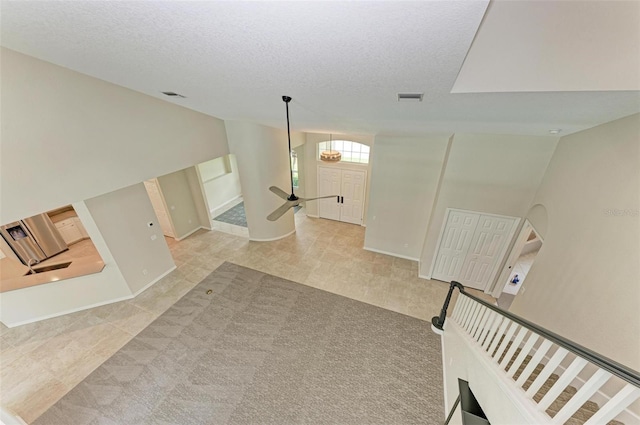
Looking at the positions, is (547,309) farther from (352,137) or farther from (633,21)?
(352,137)

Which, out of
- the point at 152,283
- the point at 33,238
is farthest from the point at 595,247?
the point at 33,238

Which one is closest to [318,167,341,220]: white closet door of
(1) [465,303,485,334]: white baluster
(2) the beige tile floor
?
(2) the beige tile floor

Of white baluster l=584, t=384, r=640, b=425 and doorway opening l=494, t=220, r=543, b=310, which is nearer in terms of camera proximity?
white baluster l=584, t=384, r=640, b=425

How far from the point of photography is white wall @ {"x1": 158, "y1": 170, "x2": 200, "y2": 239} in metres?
6.20

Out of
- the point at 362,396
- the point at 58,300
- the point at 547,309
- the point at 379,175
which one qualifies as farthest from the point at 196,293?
the point at 547,309

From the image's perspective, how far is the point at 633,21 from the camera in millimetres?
1621

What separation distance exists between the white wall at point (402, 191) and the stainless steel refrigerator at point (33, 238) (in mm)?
7973

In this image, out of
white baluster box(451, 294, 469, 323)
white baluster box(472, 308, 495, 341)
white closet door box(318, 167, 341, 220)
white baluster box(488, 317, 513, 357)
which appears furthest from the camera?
white closet door box(318, 167, 341, 220)

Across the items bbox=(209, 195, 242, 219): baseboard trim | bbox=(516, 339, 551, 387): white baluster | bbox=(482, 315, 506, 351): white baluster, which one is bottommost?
bbox=(209, 195, 242, 219): baseboard trim

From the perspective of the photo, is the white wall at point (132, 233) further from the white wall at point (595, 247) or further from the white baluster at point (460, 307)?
the white wall at point (595, 247)

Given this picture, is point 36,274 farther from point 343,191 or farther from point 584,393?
point 584,393

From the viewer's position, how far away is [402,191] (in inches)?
214

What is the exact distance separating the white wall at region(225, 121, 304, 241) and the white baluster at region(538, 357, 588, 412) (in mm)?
5576

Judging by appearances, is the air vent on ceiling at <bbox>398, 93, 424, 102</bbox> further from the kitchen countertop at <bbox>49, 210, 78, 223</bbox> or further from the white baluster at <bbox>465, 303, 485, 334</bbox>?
the kitchen countertop at <bbox>49, 210, 78, 223</bbox>
